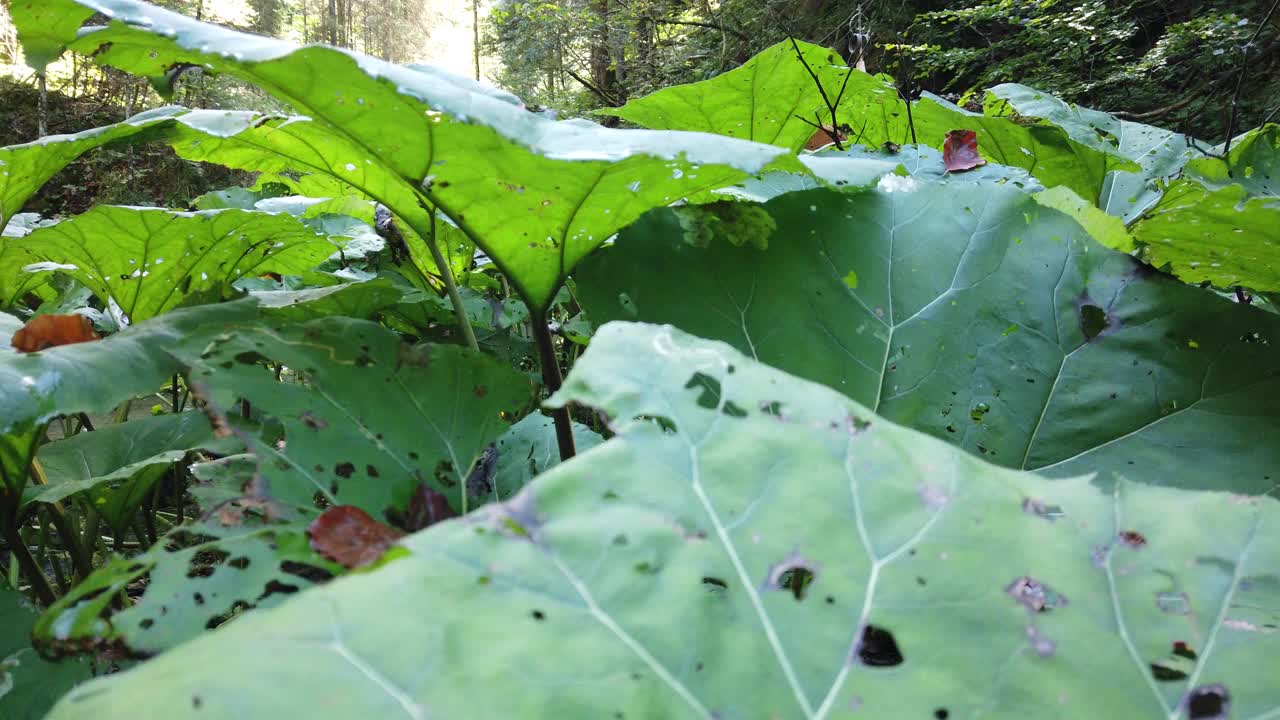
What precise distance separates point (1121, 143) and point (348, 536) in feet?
5.53

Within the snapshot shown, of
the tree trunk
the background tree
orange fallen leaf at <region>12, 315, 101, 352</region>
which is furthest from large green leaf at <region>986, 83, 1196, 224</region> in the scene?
the tree trunk

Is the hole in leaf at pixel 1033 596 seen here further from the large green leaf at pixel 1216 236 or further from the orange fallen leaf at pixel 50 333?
the orange fallen leaf at pixel 50 333

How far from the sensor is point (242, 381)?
590 mm

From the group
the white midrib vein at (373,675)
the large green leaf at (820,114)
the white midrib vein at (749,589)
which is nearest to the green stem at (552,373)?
the white midrib vein at (749,589)

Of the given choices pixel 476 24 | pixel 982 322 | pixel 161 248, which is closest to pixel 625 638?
pixel 982 322

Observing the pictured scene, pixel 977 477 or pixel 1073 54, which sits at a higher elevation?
pixel 1073 54

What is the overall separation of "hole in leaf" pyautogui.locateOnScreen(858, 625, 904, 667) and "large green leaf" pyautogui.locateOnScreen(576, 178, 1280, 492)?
34cm

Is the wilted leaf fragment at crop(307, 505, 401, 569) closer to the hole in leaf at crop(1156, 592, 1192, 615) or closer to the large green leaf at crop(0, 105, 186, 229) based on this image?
the hole in leaf at crop(1156, 592, 1192, 615)

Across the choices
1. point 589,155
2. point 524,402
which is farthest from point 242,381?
point 589,155

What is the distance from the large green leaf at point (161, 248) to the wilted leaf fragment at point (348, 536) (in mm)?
677

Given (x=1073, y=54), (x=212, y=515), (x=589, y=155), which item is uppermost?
(x=1073, y=54)

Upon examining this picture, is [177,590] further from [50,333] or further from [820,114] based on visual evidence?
[820,114]

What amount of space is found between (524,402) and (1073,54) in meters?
5.38

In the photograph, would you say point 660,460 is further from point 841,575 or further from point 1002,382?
point 1002,382
